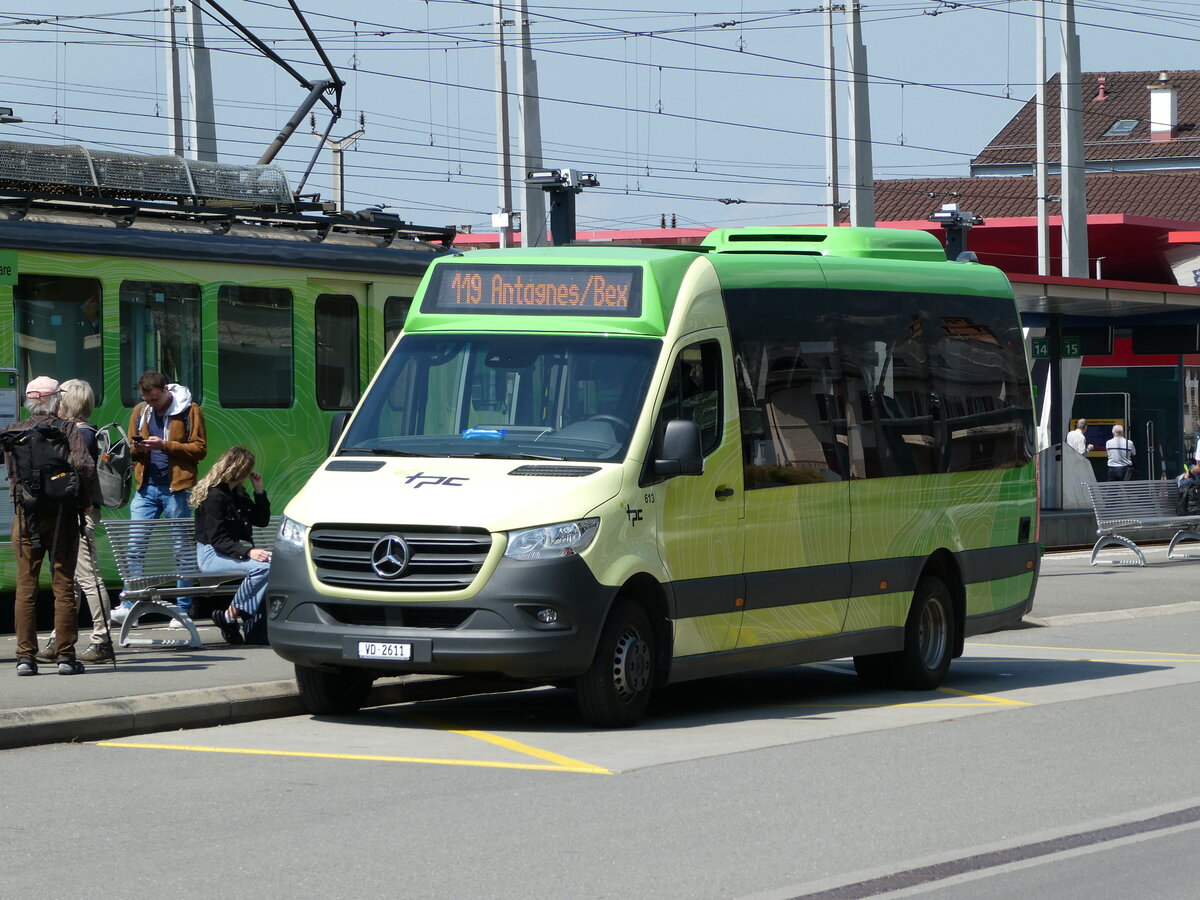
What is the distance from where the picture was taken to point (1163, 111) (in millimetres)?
78500

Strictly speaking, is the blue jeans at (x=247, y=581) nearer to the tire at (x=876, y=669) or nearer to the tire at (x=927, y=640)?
the tire at (x=876, y=669)

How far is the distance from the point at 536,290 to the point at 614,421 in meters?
1.08

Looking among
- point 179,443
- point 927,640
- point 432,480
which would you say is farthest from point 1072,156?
point 432,480

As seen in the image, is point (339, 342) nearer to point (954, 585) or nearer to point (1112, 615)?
point (954, 585)

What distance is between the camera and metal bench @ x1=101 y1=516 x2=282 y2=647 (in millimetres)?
13016

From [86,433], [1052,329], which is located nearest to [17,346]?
[86,433]

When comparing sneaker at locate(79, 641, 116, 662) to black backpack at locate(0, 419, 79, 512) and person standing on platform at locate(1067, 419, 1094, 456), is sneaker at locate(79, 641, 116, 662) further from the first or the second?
person standing on platform at locate(1067, 419, 1094, 456)

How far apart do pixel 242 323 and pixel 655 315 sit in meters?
5.95

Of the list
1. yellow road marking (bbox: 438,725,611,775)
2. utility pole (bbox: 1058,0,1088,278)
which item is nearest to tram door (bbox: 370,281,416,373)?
yellow road marking (bbox: 438,725,611,775)

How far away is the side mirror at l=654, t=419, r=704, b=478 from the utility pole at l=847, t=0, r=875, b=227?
87.0ft

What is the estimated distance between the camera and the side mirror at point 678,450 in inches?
397

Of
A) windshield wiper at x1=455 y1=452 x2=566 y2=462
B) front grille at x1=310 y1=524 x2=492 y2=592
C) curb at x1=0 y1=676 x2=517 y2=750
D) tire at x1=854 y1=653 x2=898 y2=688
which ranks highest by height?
windshield wiper at x1=455 y1=452 x2=566 y2=462

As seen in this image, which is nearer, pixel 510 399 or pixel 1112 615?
pixel 510 399

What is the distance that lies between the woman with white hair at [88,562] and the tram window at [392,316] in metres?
4.81
